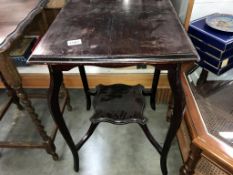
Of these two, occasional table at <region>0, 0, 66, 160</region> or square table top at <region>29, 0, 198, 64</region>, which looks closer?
square table top at <region>29, 0, 198, 64</region>

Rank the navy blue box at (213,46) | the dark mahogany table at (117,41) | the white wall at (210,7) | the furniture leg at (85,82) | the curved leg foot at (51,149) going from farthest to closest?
the furniture leg at (85,82), the curved leg foot at (51,149), the white wall at (210,7), the navy blue box at (213,46), the dark mahogany table at (117,41)

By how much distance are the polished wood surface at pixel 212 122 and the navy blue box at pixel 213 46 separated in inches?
5.5

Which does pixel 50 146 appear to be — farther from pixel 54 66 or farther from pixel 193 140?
pixel 193 140

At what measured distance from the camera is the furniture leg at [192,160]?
0.82 metres

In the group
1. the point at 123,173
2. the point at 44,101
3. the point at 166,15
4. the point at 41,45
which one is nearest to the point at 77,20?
the point at 41,45

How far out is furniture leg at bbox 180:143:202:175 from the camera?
2.69 ft

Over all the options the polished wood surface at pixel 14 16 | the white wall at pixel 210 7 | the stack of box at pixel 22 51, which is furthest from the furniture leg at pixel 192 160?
the stack of box at pixel 22 51

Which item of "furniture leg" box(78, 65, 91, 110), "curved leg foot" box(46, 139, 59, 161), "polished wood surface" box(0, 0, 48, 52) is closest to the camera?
"polished wood surface" box(0, 0, 48, 52)

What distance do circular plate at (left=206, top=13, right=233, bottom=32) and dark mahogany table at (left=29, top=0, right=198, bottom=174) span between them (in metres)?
0.20

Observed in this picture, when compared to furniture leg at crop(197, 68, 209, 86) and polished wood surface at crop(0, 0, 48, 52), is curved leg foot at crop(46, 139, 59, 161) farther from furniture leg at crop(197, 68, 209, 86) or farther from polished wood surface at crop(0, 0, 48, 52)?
furniture leg at crop(197, 68, 209, 86)

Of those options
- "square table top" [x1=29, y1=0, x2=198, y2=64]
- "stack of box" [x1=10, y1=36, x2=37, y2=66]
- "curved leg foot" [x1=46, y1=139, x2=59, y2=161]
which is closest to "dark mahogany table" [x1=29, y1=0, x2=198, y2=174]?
"square table top" [x1=29, y1=0, x2=198, y2=64]

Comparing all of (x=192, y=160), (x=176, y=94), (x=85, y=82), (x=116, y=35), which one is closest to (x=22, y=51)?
(x=85, y=82)

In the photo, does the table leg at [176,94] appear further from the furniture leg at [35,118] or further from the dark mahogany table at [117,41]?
the furniture leg at [35,118]

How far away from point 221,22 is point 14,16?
35.1 inches
